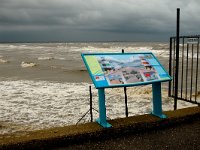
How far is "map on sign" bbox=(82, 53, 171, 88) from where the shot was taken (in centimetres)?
482

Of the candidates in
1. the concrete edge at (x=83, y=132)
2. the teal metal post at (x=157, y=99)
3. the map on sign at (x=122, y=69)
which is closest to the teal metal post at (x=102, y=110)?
the concrete edge at (x=83, y=132)

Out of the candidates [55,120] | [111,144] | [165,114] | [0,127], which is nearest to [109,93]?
[55,120]

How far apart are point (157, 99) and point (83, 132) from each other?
1.61m

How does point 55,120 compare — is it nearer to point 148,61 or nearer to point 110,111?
point 110,111

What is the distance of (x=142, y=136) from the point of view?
499cm

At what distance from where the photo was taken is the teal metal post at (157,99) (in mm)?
5480

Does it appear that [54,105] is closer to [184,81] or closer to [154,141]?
[154,141]

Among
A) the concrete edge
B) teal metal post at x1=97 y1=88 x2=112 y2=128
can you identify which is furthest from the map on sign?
the concrete edge

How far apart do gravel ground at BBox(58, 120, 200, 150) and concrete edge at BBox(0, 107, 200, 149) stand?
113mm

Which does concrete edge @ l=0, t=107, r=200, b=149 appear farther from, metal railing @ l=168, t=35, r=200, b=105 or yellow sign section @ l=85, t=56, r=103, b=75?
metal railing @ l=168, t=35, r=200, b=105

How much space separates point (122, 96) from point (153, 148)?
7.22m

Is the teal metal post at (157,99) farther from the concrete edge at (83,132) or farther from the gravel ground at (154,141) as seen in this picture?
the gravel ground at (154,141)

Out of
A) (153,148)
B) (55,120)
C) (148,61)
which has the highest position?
(148,61)

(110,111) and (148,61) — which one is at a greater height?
(148,61)
